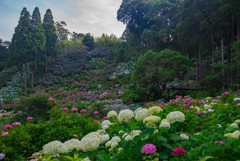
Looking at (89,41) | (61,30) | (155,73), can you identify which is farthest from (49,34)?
(155,73)

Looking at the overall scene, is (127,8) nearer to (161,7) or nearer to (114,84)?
(161,7)

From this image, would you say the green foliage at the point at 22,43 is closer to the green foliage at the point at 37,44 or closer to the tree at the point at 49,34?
the green foliage at the point at 37,44

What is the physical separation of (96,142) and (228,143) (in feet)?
3.20

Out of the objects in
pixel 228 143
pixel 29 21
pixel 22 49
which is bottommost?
pixel 228 143

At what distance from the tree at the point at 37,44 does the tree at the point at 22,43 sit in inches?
14.7

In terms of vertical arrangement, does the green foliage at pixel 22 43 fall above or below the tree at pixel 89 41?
below

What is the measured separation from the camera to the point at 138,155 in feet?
4.63

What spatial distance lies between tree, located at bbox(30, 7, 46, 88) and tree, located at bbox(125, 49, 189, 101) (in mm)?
10839

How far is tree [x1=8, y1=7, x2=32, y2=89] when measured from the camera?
16234mm

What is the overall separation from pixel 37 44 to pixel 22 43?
126 cm

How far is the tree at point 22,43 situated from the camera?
16234 mm

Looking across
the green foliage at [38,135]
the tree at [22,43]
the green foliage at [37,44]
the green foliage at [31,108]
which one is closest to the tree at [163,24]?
the green foliage at [37,44]

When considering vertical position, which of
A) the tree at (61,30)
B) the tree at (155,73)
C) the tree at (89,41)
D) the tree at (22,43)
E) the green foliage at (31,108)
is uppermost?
the tree at (61,30)

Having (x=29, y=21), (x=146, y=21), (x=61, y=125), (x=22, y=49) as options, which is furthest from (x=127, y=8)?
(x=61, y=125)
